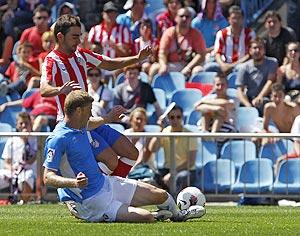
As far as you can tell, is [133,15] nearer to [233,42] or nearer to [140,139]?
[233,42]

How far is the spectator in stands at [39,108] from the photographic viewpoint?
62.0 feet

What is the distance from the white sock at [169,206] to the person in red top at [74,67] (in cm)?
109

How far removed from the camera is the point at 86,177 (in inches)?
444

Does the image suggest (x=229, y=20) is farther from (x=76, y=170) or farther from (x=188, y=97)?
(x=76, y=170)

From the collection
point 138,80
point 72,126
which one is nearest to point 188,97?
point 138,80

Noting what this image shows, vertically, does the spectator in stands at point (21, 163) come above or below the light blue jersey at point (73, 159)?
below

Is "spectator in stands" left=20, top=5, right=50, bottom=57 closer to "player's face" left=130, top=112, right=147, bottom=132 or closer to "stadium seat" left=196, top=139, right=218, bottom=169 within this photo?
"player's face" left=130, top=112, right=147, bottom=132

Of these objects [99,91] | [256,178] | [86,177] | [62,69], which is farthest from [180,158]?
[86,177]

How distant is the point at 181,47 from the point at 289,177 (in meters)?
4.74

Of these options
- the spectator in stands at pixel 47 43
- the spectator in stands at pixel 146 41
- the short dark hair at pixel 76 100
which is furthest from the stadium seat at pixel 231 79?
the short dark hair at pixel 76 100

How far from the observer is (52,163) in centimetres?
1141

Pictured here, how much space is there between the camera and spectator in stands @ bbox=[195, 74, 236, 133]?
18609mm

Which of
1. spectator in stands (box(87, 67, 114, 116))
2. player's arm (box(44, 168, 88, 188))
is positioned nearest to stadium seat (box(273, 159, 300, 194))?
spectator in stands (box(87, 67, 114, 116))

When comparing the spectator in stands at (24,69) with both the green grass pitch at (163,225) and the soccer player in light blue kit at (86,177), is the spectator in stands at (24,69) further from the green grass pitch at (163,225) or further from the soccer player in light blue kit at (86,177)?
the soccer player in light blue kit at (86,177)
